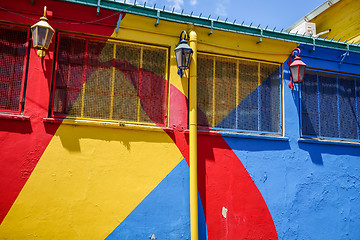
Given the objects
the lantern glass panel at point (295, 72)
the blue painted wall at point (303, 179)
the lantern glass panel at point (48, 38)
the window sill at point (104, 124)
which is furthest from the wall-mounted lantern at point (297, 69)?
the lantern glass panel at point (48, 38)

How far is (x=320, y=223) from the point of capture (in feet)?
24.7

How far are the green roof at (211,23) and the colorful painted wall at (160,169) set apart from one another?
0.13 m

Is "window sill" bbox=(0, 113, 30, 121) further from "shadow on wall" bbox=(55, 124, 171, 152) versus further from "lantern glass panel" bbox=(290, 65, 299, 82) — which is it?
"lantern glass panel" bbox=(290, 65, 299, 82)

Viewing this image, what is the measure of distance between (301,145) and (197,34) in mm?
3203

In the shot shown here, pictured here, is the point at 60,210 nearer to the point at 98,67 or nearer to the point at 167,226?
the point at 167,226

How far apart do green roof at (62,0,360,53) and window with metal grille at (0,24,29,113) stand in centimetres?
115

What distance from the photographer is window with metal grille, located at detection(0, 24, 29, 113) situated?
20.6ft

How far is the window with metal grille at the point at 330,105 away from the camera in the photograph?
8.05 metres

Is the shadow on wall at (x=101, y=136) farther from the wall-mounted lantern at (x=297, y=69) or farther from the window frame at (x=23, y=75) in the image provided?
the wall-mounted lantern at (x=297, y=69)

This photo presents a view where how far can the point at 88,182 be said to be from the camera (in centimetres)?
631

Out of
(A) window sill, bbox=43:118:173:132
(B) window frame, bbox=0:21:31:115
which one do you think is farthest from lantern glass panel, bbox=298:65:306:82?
(B) window frame, bbox=0:21:31:115

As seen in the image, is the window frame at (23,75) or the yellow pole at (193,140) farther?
the yellow pole at (193,140)

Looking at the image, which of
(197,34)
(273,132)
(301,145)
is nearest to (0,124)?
(197,34)

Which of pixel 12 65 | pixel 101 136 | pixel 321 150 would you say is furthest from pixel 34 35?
pixel 321 150
